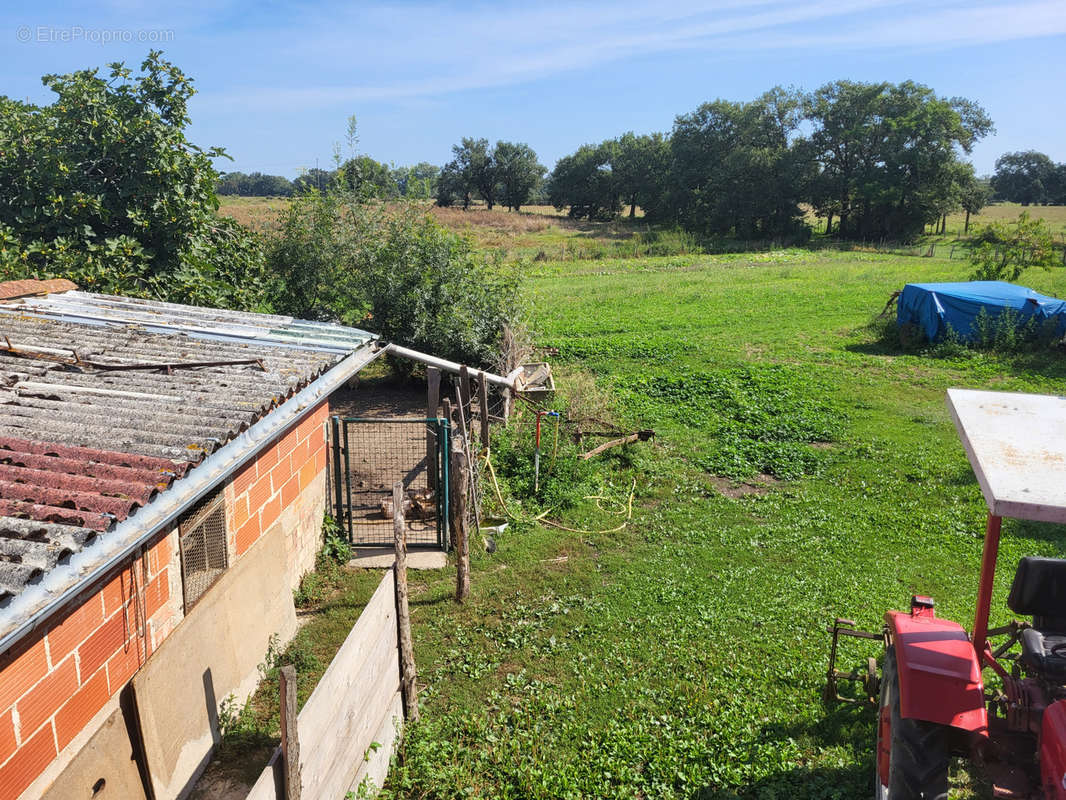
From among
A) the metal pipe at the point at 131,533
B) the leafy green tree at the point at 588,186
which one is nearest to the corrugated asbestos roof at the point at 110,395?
the metal pipe at the point at 131,533

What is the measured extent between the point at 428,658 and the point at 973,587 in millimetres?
5788

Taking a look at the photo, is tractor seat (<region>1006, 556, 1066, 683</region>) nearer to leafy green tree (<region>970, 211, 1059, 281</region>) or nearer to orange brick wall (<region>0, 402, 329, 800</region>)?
orange brick wall (<region>0, 402, 329, 800</region>)

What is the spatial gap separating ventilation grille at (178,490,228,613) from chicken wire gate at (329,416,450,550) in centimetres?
273

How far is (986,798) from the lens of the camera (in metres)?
5.05

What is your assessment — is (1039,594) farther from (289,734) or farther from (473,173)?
(473,173)

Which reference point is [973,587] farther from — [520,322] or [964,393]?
[520,322]

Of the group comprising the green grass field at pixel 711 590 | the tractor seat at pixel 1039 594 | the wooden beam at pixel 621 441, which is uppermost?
the tractor seat at pixel 1039 594

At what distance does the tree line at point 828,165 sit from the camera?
164ft

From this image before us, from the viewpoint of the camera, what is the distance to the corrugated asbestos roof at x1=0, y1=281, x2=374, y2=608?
3.47 metres

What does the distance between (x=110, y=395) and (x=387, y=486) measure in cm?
567

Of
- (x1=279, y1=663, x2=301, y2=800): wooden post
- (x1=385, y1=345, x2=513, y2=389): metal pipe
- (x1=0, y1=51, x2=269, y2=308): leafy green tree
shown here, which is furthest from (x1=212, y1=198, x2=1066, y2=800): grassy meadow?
(x1=0, y1=51, x2=269, y2=308): leafy green tree

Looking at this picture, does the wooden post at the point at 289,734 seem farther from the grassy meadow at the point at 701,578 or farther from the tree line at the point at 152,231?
the tree line at the point at 152,231

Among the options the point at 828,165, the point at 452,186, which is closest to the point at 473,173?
the point at 452,186

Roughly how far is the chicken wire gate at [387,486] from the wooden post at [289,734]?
5.15m
